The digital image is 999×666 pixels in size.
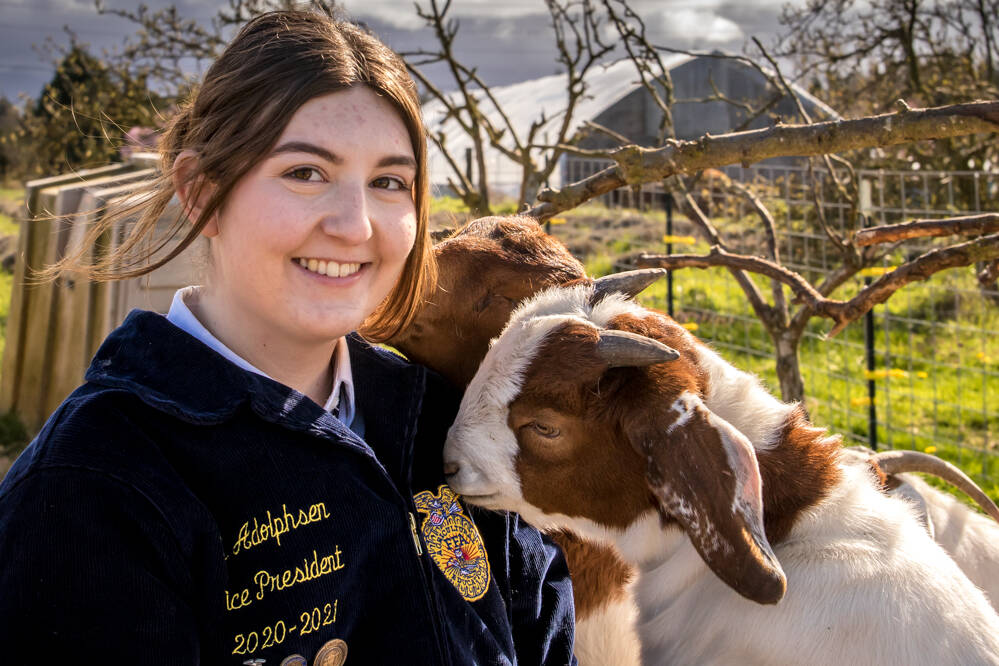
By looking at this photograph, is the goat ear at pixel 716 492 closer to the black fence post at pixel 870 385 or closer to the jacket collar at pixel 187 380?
the jacket collar at pixel 187 380

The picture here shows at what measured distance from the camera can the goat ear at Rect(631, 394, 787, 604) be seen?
6.61 ft

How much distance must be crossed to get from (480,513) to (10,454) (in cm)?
433

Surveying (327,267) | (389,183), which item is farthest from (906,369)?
(327,267)

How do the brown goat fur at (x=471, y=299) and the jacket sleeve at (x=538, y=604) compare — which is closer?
the jacket sleeve at (x=538, y=604)

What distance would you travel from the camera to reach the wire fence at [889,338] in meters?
6.05

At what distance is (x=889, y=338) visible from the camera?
748cm

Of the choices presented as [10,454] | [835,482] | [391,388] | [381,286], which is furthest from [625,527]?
[10,454]

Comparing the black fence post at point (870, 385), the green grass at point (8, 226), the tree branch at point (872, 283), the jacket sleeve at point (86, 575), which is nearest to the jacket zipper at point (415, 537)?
the jacket sleeve at point (86, 575)

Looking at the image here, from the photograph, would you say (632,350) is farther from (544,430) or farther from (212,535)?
(212,535)

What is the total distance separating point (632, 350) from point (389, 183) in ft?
2.25

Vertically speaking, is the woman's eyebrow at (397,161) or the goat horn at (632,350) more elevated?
the woman's eyebrow at (397,161)

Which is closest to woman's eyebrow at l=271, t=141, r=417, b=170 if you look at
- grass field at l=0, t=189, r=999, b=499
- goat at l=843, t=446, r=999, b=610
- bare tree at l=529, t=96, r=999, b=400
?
bare tree at l=529, t=96, r=999, b=400

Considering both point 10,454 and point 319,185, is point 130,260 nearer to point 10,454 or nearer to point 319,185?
point 319,185

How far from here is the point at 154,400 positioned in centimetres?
158
